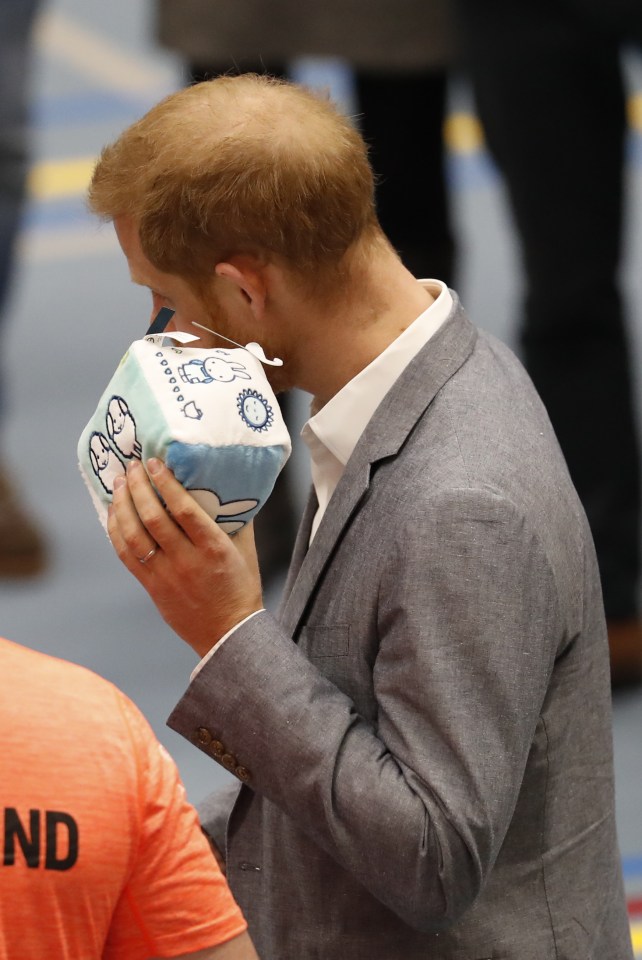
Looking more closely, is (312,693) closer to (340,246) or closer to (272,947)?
(272,947)

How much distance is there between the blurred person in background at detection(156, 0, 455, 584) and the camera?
4129mm

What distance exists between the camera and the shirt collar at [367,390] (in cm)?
187

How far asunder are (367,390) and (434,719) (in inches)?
16.5

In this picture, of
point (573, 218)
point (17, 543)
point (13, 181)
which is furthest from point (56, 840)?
point (13, 181)

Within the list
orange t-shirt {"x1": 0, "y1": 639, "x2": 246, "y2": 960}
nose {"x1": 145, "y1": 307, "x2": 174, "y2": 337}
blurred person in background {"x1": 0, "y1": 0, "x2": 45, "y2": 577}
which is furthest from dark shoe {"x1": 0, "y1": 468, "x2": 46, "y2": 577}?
orange t-shirt {"x1": 0, "y1": 639, "x2": 246, "y2": 960}

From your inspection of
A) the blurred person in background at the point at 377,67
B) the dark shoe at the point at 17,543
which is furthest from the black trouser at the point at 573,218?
the dark shoe at the point at 17,543

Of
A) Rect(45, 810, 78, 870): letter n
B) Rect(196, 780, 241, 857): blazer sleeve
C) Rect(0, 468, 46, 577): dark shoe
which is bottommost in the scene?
Rect(0, 468, 46, 577): dark shoe

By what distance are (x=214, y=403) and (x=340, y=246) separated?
266 millimetres

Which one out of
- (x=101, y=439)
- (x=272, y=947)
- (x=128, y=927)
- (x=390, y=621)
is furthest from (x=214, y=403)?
(x=272, y=947)

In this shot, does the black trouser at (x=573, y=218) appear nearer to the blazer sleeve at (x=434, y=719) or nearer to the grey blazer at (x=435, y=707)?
the grey blazer at (x=435, y=707)

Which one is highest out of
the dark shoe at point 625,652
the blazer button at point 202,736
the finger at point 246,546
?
the finger at point 246,546

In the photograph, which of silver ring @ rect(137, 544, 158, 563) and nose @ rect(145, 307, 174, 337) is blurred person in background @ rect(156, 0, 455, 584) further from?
silver ring @ rect(137, 544, 158, 563)

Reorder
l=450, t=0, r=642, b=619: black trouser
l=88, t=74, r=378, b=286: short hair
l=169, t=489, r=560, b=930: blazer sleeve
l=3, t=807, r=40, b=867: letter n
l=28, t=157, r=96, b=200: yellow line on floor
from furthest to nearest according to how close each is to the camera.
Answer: l=28, t=157, r=96, b=200: yellow line on floor → l=450, t=0, r=642, b=619: black trouser → l=88, t=74, r=378, b=286: short hair → l=169, t=489, r=560, b=930: blazer sleeve → l=3, t=807, r=40, b=867: letter n

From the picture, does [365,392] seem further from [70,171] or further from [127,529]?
[70,171]
